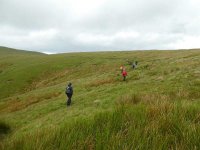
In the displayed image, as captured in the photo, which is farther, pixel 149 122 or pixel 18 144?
pixel 149 122

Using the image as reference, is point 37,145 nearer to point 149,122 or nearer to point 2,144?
point 2,144

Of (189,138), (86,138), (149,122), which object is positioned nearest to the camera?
(189,138)

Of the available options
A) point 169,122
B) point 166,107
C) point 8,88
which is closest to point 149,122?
point 169,122

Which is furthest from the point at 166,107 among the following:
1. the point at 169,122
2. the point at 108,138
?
the point at 108,138

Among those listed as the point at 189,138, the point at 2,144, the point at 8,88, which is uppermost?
the point at 189,138

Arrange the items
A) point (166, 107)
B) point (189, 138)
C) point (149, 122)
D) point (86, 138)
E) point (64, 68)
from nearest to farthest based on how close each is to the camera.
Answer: point (189, 138)
point (86, 138)
point (149, 122)
point (166, 107)
point (64, 68)

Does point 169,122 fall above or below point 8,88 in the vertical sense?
above

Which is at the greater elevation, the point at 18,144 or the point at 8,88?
the point at 18,144

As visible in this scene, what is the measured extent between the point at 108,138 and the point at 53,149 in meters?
0.87

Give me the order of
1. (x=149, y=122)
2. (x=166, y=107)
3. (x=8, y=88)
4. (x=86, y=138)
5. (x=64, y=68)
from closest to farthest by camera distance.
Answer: (x=86, y=138) → (x=149, y=122) → (x=166, y=107) → (x=8, y=88) → (x=64, y=68)

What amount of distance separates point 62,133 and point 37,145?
0.46 meters

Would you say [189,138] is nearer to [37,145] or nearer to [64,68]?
[37,145]

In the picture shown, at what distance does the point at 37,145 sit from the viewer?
11.8 ft

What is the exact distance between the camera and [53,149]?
→ 352cm
